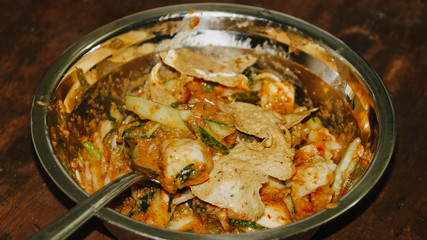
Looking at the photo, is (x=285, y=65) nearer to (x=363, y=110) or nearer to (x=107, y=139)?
(x=363, y=110)

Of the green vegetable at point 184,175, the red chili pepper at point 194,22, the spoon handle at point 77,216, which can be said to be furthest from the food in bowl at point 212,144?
the spoon handle at point 77,216

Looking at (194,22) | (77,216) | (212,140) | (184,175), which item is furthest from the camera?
(194,22)

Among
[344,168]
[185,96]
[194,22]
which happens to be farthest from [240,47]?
[344,168]

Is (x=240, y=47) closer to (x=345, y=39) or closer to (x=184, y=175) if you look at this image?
(x=345, y=39)

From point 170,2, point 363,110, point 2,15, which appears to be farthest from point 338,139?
point 2,15

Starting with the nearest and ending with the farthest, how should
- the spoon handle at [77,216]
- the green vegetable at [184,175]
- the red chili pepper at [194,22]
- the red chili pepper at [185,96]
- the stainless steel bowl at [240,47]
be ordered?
the spoon handle at [77,216] → the green vegetable at [184,175] → the stainless steel bowl at [240,47] → the red chili pepper at [185,96] → the red chili pepper at [194,22]

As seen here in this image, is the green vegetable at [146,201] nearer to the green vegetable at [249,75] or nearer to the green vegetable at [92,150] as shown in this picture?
the green vegetable at [92,150]

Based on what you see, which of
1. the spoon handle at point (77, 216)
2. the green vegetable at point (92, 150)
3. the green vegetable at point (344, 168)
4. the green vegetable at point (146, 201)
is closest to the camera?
the spoon handle at point (77, 216)
